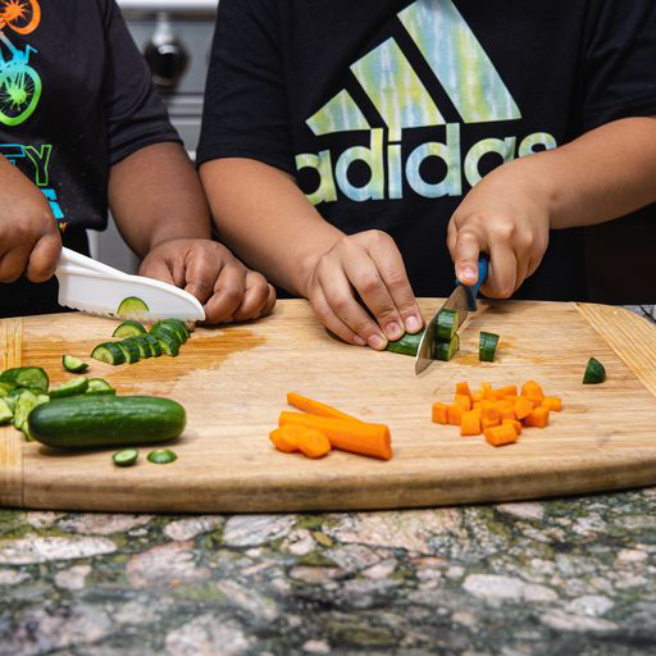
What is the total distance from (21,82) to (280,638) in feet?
4.76

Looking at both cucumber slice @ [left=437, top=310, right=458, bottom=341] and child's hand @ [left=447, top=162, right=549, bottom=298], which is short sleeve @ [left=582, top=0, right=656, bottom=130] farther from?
cucumber slice @ [left=437, top=310, right=458, bottom=341]

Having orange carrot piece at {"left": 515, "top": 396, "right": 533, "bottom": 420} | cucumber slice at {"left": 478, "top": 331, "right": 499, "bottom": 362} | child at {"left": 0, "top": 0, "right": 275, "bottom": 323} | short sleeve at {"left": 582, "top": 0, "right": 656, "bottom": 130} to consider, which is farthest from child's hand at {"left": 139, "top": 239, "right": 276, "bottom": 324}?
short sleeve at {"left": 582, "top": 0, "right": 656, "bottom": 130}

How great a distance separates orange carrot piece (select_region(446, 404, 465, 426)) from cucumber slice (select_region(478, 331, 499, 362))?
0.29 metres

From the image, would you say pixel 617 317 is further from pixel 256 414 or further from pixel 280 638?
pixel 280 638

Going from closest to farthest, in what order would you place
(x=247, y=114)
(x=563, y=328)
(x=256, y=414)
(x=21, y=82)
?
1. (x=256, y=414)
2. (x=563, y=328)
3. (x=21, y=82)
4. (x=247, y=114)

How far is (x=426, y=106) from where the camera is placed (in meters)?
2.05

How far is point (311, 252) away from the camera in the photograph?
183cm

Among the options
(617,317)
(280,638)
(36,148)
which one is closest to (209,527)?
(280,638)

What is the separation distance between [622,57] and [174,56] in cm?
173

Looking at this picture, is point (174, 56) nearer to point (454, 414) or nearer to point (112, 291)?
point (112, 291)

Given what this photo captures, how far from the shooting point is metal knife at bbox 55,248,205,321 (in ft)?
5.62

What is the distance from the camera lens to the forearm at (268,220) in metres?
1.86

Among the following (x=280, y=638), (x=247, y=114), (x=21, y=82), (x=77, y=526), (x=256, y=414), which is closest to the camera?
(x=280, y=638)

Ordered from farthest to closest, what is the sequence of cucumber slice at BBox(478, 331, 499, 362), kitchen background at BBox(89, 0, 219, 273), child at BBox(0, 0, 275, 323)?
kitchen background at BBox(89, 0, 219, 273) → child at BBox(0, 0, 275, 323) → cucumber slice at BBox(478, 331, 499, 362)
